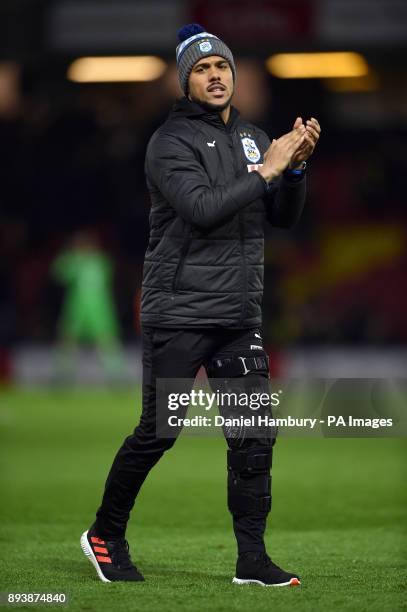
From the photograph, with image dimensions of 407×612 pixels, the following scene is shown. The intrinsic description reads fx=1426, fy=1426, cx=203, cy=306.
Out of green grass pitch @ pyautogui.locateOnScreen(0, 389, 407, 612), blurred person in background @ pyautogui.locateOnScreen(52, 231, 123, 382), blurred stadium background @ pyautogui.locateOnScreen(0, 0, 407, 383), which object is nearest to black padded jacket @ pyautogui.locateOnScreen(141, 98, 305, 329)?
green grass pitch @ pyautogui.locateOnScreen(0, 389, 407, 612)

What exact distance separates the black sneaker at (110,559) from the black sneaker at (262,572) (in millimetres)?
509

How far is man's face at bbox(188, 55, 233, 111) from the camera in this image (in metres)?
6.16

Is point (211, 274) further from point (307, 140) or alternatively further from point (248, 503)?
point (248, 503)

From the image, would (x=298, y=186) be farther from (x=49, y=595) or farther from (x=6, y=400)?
(x=6, y=400)

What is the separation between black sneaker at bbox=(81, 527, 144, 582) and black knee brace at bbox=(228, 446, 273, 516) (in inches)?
22.4

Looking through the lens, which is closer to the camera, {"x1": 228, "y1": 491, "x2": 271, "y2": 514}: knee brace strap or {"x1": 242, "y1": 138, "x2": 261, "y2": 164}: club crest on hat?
{"x1": 228, "y1": 491, "x2": 271, "y2": 514}: knee brace strap

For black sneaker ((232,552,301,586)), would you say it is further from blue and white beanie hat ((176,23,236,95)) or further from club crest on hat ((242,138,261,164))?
blue and white beanie hat ((176,23,236,95))

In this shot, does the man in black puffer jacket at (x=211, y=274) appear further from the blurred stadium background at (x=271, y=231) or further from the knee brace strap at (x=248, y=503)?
the blurred stadium background at (x=271, y=231)

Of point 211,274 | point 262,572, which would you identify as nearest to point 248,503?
point 262,572

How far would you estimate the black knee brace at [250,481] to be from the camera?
6.04 metres

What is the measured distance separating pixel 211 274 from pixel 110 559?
4.44 feet

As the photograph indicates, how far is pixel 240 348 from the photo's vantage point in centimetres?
614

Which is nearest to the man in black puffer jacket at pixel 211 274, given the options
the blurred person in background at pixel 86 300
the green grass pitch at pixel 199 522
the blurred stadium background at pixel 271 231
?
the green grass pitch at pixel 199 522

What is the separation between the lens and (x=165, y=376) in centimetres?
607
